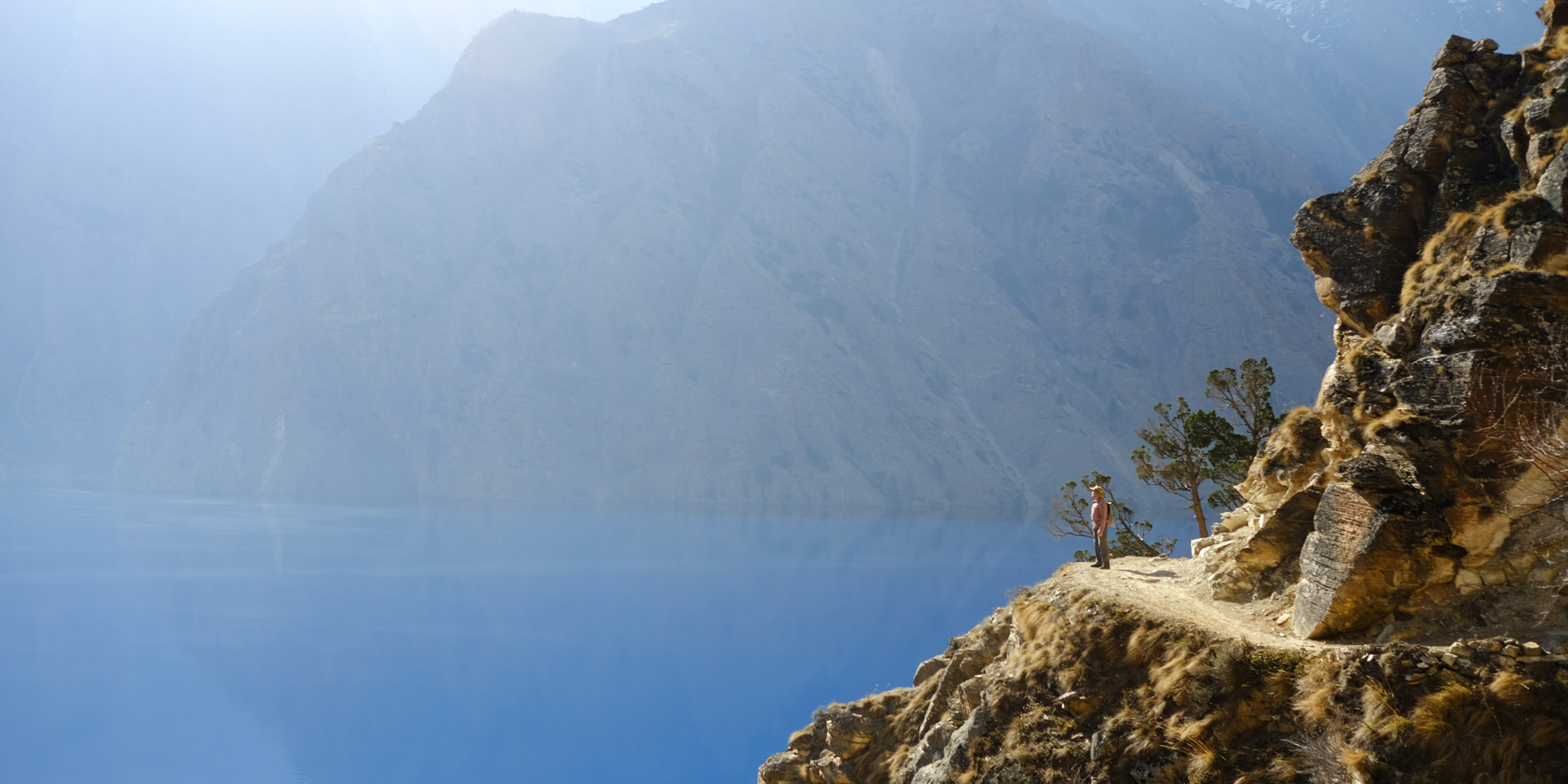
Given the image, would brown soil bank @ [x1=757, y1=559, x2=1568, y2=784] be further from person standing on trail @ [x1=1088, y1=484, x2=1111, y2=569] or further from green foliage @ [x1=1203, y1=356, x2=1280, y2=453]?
green foliage @ [x1=1203, y1=356, x2=1280, y2=453]

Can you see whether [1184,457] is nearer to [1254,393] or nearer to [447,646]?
[1254,393]

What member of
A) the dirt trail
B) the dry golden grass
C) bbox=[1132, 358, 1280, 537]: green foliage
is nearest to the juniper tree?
bbox=[1132, 358, 1280, 537]: green foliage

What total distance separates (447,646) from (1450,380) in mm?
34835

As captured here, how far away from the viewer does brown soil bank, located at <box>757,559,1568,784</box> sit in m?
6.14

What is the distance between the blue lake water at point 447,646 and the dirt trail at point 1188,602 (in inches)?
573

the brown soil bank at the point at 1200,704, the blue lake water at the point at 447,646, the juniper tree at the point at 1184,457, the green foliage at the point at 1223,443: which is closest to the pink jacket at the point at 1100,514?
the brown soil bank at the point at 1200,704

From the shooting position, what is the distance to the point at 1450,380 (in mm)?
8219

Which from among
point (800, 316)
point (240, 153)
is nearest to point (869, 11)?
point (800, 316)

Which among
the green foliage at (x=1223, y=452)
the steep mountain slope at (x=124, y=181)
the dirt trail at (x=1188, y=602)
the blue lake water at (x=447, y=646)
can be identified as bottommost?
the dirt trail at (x=1188, y=602)

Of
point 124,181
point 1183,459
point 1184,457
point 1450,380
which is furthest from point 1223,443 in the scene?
point 124,181

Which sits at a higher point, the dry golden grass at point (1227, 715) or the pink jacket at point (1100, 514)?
the pink jacket at point (1100, 514)

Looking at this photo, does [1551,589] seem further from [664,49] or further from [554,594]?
[664,49]

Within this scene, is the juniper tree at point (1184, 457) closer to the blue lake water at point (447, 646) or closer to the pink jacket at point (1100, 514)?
the pink jacket at point (1100, 514)

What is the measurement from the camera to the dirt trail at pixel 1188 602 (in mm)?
8633
